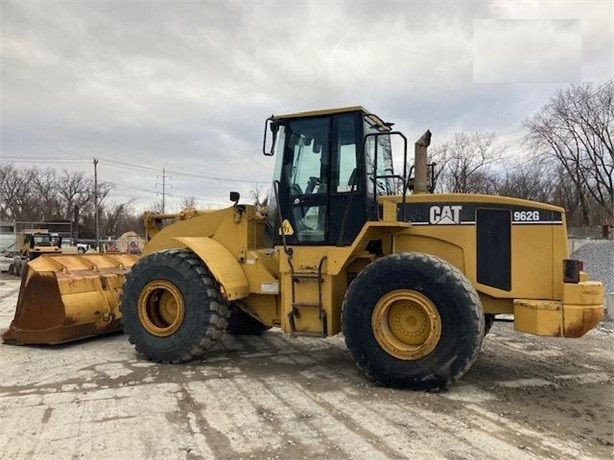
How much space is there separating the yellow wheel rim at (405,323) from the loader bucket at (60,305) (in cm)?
422

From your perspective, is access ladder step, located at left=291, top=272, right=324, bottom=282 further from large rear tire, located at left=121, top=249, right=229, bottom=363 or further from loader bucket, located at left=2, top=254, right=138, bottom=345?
loader bucket, located at left=2, top=254, right=138, bottom=345

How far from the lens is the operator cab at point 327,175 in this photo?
6254 millimetres

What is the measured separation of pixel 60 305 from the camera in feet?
24.2

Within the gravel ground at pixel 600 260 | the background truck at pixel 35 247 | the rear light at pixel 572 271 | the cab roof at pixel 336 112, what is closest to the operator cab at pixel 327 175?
the cab roof at pixel 336 112

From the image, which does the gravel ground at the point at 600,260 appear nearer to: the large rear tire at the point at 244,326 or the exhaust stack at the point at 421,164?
the exhaust stack at the point at 421,164

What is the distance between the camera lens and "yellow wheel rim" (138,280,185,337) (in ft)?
21.7

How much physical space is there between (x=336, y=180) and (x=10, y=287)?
15706mm

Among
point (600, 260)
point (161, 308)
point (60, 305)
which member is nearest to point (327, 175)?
point (161, 308)

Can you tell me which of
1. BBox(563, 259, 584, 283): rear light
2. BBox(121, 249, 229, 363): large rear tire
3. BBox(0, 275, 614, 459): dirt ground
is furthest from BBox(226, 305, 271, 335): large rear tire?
BBox(563, 259, 584, 283): rear light

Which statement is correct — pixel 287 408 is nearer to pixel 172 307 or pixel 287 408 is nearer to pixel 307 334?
pixel 307 334

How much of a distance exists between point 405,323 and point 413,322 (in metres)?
0.08

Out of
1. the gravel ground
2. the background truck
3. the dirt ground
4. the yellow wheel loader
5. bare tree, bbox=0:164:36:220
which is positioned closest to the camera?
the dirt ground

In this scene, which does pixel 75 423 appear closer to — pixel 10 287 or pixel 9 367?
pixel 9 367

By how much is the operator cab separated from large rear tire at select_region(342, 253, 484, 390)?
842 mm
